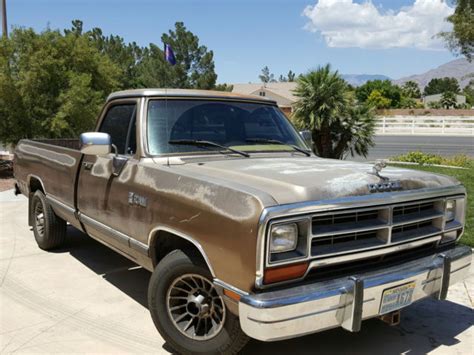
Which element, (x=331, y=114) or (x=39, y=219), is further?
(x=331, y=114)

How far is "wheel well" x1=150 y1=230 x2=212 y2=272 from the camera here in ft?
11.1

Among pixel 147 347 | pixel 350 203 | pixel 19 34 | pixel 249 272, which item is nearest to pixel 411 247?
pixel 350 203

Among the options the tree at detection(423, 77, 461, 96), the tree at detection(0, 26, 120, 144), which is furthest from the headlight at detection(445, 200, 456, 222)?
the tree at detection(423, 77, 461, 96)

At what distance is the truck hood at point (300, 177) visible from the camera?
2957 millimetres

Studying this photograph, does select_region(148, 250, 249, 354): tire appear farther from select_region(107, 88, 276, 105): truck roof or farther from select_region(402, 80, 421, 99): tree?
select_region(402, 80, 421, 99): tree

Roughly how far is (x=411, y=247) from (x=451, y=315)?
1383 mm

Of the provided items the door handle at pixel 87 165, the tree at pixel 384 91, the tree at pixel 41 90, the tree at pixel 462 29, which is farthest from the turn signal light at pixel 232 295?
the tree at pixel 384 91

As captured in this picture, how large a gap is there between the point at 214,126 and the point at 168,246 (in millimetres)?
1231

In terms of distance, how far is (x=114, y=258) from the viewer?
235 inches

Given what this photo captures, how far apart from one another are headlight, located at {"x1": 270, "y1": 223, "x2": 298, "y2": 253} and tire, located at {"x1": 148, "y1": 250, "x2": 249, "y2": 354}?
1.91 ft

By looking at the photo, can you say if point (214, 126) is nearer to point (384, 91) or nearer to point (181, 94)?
point (181, 94)

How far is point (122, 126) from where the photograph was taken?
4602mm

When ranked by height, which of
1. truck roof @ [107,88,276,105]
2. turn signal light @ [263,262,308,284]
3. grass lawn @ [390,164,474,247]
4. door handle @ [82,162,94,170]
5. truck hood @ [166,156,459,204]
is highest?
truck roof @ [107,88,276,105]

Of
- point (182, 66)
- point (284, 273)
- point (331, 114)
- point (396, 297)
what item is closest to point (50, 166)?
point (284, 273)
